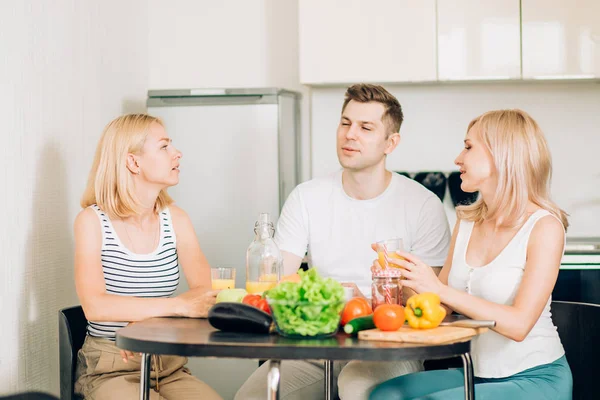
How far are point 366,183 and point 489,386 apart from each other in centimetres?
96

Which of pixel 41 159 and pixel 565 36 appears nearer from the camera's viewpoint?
pixel 41 159

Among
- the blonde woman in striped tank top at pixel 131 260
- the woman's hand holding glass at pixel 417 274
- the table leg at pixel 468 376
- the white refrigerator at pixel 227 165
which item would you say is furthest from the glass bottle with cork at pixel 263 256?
the white refrigerator at pixel 227 165

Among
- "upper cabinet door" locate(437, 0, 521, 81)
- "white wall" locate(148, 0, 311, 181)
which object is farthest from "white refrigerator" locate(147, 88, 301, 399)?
"upper cabinet door" locate(437, 0, 521, 81)

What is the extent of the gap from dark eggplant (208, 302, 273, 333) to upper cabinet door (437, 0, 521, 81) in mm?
→ 2114

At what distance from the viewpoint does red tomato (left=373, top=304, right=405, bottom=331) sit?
1.67m

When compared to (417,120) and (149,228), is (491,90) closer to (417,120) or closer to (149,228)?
(417,120)

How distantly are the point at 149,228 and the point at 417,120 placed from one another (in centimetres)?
184

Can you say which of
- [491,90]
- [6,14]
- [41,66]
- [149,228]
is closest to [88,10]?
[41,66]

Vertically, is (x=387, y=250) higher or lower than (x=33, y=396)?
higher

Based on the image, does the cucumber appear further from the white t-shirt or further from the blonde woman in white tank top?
the white t-shirt

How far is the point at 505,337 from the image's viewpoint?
201cm

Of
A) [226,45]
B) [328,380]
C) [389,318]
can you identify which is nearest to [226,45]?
[226,45]

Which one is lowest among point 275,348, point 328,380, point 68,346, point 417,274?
point 328,380

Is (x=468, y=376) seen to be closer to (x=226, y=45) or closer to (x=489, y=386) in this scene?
(x=489, y=386)
